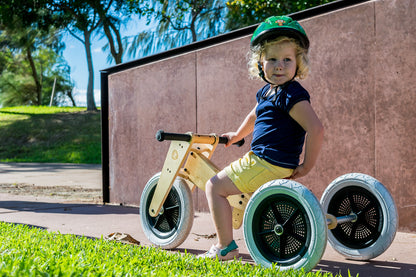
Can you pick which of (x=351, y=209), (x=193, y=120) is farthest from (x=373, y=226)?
(x=193, y=120)

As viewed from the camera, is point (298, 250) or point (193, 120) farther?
point (193, 120)

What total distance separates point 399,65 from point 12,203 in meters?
5.08

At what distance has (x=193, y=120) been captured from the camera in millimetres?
5664

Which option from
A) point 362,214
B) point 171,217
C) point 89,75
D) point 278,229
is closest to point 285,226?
point 278,229

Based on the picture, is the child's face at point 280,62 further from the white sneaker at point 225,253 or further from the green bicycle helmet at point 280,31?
the white sneaker at point 225,253

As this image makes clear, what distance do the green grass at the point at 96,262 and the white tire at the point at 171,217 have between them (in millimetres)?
288

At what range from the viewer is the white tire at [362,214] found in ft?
9.86

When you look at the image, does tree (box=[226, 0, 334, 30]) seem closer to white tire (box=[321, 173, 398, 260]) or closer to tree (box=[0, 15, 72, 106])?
white tire (box=[321, 173, 398, 260])

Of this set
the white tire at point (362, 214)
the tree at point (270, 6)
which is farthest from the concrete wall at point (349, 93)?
the tree at point (270, 6)

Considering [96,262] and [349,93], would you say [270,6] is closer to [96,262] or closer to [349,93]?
A: [349,93]

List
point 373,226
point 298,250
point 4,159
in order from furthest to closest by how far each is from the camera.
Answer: point 4,159 < point 373,226 < point 298,250

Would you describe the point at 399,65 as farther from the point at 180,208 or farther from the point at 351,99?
the point at 180,208

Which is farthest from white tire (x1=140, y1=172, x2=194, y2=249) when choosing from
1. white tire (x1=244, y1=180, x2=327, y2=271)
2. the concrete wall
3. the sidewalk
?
the concrete wall

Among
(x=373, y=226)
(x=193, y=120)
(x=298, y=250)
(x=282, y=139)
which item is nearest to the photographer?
(x=298, y=250)
